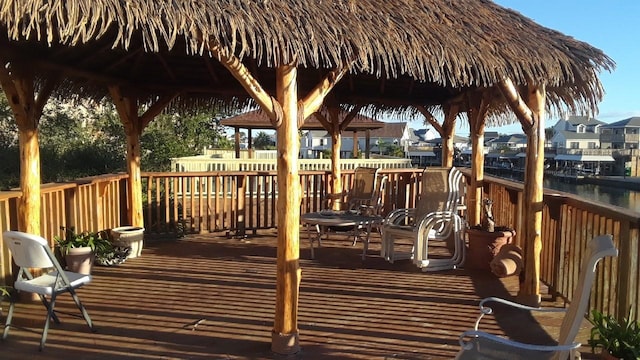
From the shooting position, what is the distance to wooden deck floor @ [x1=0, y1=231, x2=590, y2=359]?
322 centimetres

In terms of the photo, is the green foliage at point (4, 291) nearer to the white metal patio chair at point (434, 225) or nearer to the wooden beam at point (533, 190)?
the white metal patio chair at point (434, 225)

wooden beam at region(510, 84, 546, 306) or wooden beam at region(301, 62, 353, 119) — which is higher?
wooden beam at region(301, 62, 353, 119)

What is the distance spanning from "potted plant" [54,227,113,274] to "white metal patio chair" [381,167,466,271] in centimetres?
324

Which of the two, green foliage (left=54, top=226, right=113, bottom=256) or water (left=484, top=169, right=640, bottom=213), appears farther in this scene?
water (left=484, top=169, right=640, bottom=213)

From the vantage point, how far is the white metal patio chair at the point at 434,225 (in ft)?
16.6

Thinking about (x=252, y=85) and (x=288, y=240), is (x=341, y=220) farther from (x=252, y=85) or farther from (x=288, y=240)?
(x=252, y=85)

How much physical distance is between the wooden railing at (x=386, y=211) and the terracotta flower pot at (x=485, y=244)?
0.17 metres

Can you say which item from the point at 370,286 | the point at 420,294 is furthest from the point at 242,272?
the point at 420,294

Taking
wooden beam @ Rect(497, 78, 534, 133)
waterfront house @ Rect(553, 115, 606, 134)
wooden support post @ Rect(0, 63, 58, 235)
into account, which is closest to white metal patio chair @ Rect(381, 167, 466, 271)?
wooden beam @ Rect(497, 78, 534, 133)

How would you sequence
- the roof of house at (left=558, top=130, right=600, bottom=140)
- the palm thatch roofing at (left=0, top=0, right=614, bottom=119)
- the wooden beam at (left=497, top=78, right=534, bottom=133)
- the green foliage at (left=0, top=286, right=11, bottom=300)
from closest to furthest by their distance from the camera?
the palm thatch roofing at (left=0, top=0, right=614, bottom=119) → the green foliage at (left=0, top=286, right=11, bottom=300) → the wooden beam at (left=497, top=78, right=534, bottom=133) → the roof of house at (left=558, top=130, right=600, bottom=140)

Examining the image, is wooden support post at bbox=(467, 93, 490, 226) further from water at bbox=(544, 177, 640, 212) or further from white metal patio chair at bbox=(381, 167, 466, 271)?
water at bbox=(544, 177, 640, 212)

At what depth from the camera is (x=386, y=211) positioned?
838 centimetres

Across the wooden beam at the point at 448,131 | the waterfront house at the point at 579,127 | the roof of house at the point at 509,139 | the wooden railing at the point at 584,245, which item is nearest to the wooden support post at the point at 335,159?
the wooden beam at the point at 448,131

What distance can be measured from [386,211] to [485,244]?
314 cm
